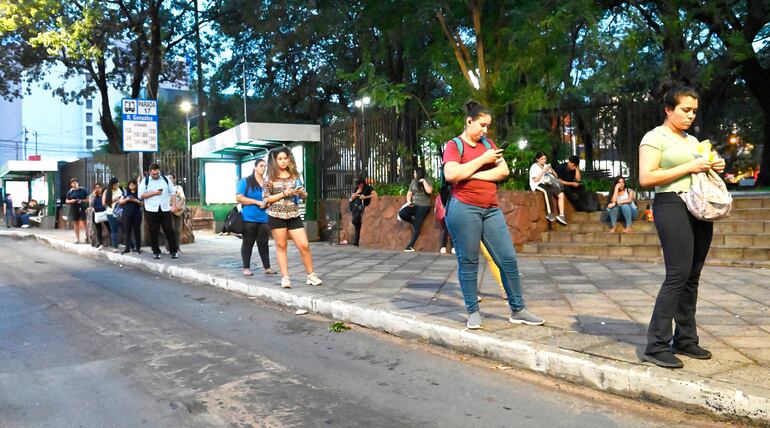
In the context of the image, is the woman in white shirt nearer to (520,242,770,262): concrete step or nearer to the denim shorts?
(520,242,770,262): concrete step

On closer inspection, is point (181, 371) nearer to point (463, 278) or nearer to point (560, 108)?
point (463, 278)

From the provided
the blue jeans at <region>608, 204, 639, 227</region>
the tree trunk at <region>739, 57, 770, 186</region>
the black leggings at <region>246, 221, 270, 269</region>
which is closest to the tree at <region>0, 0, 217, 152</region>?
the black leggings at <region>246, 221, 270, 269</region>

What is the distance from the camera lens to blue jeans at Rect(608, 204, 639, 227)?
1010 centimetres

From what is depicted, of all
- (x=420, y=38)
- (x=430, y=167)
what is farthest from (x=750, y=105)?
(x=430, y=167)

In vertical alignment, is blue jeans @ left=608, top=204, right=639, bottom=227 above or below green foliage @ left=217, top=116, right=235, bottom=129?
below

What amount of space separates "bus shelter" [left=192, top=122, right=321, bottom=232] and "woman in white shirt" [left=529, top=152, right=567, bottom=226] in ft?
19.8

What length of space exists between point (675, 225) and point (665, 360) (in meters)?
0.80

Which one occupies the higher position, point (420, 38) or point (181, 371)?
point (420, 38)

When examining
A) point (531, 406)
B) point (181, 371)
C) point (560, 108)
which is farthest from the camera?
point (560, 108)

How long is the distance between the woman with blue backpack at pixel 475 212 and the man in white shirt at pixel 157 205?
23.6 feet

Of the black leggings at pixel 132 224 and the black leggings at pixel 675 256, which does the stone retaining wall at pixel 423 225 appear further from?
the black leggings at pixel 675 256

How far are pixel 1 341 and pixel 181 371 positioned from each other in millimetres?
1957

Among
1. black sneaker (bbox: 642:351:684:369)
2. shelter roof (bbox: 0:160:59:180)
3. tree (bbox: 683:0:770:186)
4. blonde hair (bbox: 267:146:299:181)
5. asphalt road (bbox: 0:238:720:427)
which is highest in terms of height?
tree (bbox: 683:0:770:186)

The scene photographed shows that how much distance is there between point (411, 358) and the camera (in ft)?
15.0
